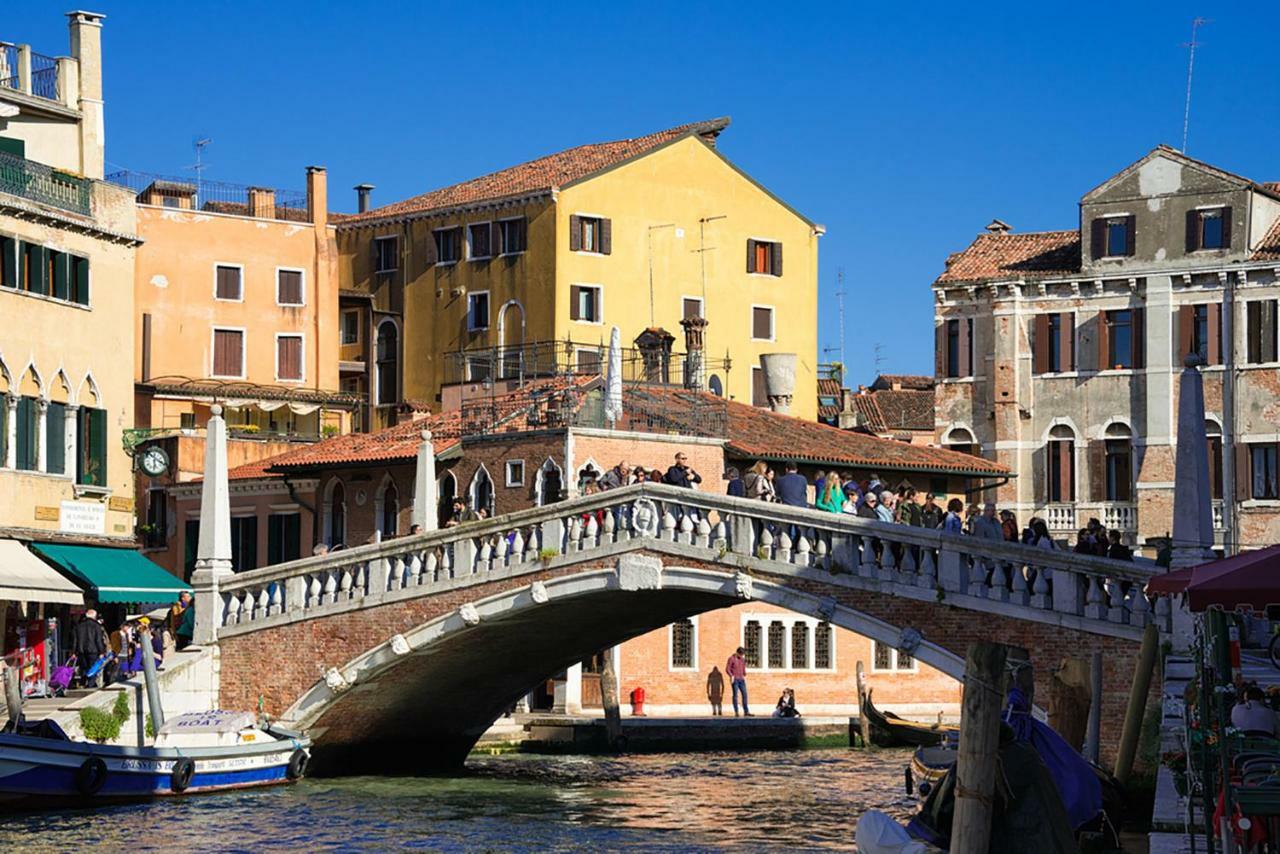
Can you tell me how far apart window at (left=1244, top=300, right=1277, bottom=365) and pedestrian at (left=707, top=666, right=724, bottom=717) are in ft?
36.9

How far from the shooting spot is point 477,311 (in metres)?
45.4

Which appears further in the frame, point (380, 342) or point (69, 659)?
point (380, 342)

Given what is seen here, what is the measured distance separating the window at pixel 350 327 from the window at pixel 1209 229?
16.7 meters

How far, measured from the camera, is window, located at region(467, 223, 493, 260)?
4516 cm

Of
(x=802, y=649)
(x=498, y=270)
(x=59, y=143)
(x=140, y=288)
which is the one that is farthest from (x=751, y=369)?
(x=59, y=143)

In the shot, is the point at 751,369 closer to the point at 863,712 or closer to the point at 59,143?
the point at 863,712

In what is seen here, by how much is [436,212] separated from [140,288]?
6.05m

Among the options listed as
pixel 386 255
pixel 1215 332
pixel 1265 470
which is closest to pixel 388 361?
pixel 386 255

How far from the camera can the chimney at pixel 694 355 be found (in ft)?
123

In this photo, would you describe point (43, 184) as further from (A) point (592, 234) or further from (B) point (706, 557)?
Result: (A) point (592, 234)

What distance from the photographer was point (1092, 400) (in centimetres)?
4219

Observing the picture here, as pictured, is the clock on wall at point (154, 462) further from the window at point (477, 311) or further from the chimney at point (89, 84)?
the window at point (477, 311)

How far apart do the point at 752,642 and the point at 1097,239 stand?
1009 cm

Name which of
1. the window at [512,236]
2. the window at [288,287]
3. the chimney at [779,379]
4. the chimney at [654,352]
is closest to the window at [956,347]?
the chimney at [779,379]
